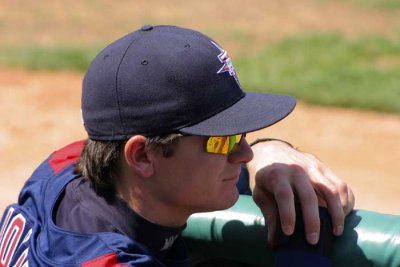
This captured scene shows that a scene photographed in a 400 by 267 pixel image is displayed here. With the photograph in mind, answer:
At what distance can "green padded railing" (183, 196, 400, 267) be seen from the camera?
194cm

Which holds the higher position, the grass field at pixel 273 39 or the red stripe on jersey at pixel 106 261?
the red stripe on jersey at pixel 106 261

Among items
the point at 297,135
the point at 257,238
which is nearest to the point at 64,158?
the point at 257,238

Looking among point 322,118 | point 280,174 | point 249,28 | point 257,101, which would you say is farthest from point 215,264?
point 249,28

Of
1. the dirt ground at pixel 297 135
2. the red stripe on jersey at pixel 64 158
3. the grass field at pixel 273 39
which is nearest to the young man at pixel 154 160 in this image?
the red stripe on jersey at pixel 64 158

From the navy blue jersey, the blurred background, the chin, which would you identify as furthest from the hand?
the blurred background

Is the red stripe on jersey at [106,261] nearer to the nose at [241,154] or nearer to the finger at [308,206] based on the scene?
the nose at [241,154]

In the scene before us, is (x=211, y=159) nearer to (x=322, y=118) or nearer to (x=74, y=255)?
(x=74, y=255)

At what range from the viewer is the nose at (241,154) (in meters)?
1.84

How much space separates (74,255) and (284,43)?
6.68 m

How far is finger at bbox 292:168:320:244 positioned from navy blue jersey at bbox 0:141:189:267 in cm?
30

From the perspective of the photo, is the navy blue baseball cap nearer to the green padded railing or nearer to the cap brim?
the cap brim

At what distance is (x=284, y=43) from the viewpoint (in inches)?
324

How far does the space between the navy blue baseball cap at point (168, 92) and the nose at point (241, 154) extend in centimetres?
9

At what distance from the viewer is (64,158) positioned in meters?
2.19
